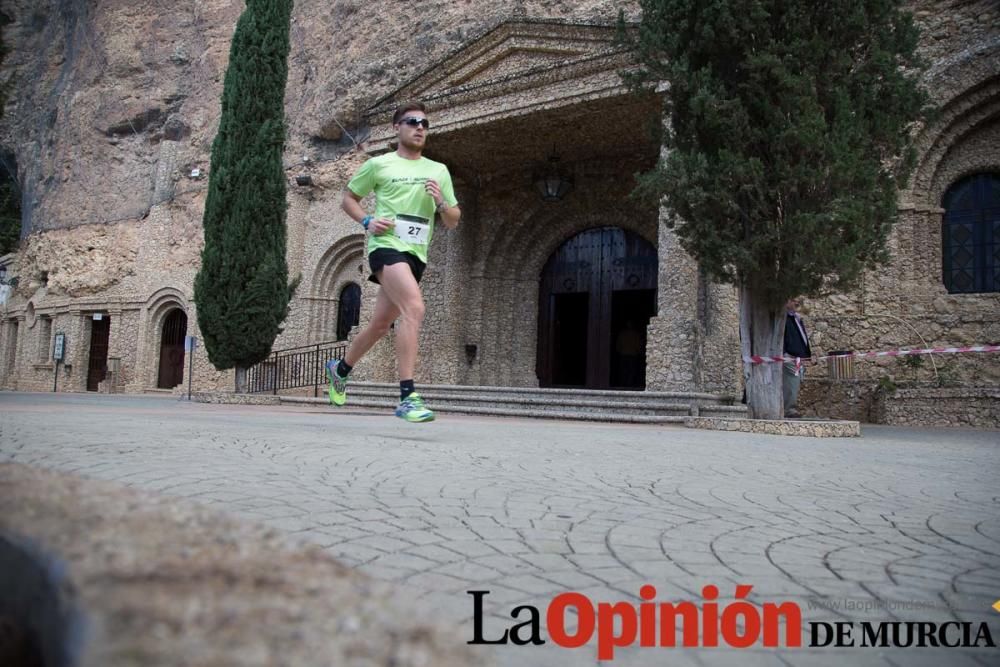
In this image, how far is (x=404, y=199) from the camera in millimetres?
5191

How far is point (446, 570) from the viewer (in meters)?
1.66

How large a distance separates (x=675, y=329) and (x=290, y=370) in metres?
11.8

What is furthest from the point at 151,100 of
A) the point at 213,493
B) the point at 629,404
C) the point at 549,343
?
the point at 213,493

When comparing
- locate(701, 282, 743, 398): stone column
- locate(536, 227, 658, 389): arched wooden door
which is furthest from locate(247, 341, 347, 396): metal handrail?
locate(701, 282, 743, 398): stone column

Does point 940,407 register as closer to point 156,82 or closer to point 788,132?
point 788,132

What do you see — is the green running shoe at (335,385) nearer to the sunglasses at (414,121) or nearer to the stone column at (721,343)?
the sunglasses at (414,121)

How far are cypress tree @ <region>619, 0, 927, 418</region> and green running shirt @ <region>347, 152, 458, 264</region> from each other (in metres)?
3.73

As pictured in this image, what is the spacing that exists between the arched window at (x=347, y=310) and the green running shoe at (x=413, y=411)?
1620 cm

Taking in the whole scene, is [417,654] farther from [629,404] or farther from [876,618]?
[629,404]

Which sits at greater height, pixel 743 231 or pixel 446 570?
pixel 743 231

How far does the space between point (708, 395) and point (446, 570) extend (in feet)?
30.1

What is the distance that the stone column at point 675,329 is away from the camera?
1057 cm

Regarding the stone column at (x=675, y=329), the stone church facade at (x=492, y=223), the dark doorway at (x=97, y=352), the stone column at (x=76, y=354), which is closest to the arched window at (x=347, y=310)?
the stone church facade at (x=492, y=223)

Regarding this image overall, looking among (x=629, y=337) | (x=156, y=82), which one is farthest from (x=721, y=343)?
(x=156, y=82)
